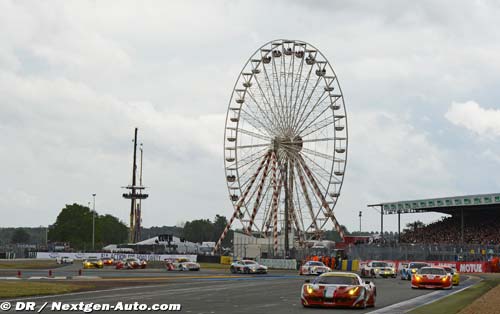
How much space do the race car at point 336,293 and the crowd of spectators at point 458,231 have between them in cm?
6528

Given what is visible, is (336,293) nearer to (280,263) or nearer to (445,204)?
(280,263)

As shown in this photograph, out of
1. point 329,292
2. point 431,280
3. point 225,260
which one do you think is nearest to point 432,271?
point 431,280

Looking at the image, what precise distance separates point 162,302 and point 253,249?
70567 mm

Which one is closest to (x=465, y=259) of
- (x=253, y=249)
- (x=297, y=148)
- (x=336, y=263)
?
(x=336, y=263)

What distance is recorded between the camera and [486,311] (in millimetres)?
22266

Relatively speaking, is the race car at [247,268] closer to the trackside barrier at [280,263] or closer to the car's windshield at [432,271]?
the trackside barrier at [280,263]

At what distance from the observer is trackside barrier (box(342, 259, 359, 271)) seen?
75625mm

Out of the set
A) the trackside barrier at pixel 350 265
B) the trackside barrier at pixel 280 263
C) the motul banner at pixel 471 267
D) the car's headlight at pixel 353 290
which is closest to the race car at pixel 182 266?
the trackside barrier at pixel 280 263

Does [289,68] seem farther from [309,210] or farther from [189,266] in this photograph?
[189,266]

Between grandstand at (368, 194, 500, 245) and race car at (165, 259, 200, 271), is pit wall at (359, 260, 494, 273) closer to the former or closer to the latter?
grandstand at (368, 194, 500, 245)

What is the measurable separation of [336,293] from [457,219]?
3298 inches

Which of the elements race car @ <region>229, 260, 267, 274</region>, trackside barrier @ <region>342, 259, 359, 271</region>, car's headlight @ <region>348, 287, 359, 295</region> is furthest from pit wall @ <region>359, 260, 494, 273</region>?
car's headlight @ <region>348, 287, 359, 295</region>

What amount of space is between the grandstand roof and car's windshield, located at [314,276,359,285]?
6597 centimetres

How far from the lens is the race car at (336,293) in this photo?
25359mm
